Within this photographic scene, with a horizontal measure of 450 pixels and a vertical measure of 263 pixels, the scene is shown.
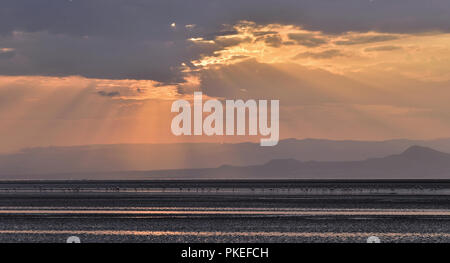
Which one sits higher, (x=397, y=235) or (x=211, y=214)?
(x=211, y=214)

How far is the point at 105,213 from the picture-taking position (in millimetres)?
68500

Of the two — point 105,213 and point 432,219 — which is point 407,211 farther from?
point 105,213
